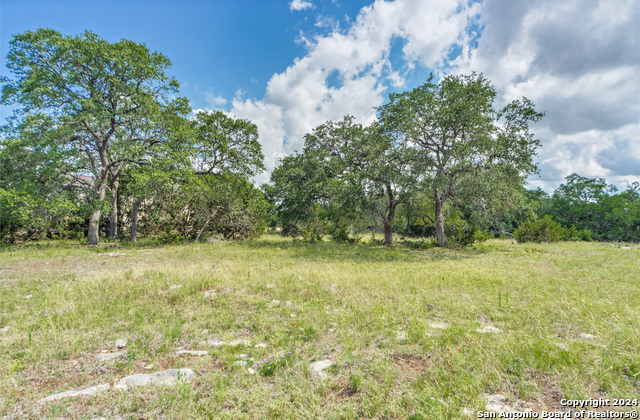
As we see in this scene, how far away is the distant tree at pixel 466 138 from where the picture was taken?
1519 centimetres

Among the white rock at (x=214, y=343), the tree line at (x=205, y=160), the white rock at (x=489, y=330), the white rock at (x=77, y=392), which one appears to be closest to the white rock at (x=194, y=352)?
the white rock at (x=214, y=343)

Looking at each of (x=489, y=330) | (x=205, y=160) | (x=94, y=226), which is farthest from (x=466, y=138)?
(x=94, y=226)

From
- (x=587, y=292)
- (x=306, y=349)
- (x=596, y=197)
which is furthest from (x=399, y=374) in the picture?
(x=596, y=197)

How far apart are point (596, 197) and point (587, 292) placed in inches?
2098

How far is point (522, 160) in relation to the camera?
16938 millimetres

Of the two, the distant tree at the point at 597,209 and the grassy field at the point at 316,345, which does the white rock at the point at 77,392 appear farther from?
the distant tree at the point at 597,209

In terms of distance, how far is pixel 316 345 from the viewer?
4094 mm

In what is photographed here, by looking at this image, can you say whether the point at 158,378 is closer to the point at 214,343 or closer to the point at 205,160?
the point at 214,343

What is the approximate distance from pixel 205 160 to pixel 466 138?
814 inches

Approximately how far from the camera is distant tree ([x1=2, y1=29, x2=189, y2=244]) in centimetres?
1568

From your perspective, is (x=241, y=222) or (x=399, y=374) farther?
(x=241, y=222)

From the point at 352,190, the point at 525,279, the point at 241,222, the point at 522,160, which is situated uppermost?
the point at 522,160

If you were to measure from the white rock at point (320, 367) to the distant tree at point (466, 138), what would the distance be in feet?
47.7

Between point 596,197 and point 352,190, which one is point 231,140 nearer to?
point 352,190
